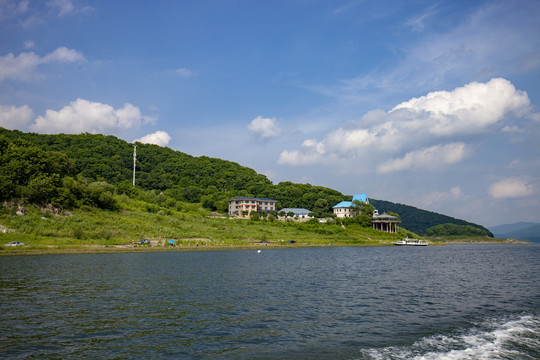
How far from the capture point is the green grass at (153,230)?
61.4 metres

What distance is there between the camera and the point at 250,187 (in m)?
175

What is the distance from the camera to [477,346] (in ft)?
49.7

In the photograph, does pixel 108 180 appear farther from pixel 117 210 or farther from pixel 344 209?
pixel 344 209

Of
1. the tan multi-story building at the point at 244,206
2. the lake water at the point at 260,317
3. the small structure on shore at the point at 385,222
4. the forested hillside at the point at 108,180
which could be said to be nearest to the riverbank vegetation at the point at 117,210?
the forested hillside at the point at 108,180

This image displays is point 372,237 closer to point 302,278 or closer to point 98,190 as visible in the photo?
point 98,190

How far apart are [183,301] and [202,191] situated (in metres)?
140

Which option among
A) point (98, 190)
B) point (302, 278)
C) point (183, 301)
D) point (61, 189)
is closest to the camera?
point (183, 301)

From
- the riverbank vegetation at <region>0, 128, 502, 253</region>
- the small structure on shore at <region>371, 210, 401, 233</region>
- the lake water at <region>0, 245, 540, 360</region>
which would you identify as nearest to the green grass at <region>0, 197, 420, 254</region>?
the riverbank vegetation at <region>0, 128, 502, 253</region>

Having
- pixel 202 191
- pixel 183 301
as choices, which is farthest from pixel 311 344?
pixel 202 191

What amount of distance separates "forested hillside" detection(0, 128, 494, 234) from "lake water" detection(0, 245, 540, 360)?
160 feet

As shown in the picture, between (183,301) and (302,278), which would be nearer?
(183,301)

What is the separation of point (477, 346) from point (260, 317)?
33.9 feet

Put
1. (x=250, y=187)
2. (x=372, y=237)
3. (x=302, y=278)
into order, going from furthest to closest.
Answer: (x=250, y=187), (x=372, y=237), (x=302, y=278)

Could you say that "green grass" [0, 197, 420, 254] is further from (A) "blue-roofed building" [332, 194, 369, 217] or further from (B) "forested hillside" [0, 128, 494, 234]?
(A) "blue-roofed building" [332, 194, 369, 217]
